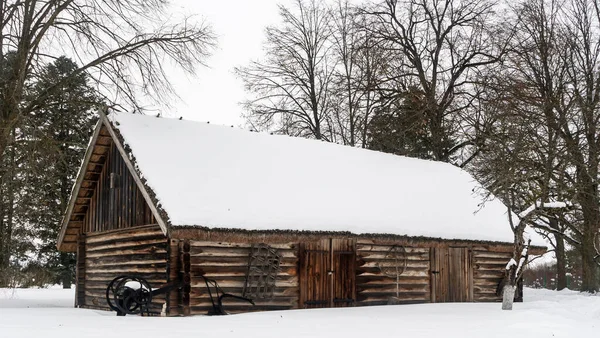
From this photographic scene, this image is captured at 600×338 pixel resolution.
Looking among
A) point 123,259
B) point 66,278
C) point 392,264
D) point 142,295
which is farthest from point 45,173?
point 66,278

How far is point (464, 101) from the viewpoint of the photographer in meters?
33.2

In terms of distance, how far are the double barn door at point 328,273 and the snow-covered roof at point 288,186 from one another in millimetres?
854

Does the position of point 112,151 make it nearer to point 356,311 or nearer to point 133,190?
point 133,190

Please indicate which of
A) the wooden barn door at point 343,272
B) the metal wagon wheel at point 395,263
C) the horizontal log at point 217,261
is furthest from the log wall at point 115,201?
the metal wagon wheel at point 395,263

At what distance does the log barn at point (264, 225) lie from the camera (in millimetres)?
16125

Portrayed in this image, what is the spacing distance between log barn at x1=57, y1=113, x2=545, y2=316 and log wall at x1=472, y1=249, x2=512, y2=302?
0.05 meters

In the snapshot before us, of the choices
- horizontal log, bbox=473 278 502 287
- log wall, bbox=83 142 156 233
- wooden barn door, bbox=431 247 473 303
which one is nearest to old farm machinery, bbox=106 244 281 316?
log wall, bbox=83 142 156 233

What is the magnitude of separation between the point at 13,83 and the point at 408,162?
14.1m

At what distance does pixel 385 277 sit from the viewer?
19.6m

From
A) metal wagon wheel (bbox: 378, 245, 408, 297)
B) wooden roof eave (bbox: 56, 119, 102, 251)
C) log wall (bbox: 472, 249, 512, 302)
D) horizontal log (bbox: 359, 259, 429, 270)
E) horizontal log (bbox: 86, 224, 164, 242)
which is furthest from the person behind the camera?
log wall (bbox: 472, 249, 512, 302)

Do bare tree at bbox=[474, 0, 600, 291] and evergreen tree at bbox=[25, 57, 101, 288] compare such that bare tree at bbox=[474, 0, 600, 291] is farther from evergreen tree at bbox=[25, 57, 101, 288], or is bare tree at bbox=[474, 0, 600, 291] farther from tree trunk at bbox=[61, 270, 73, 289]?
tree trunk at bbox=[61, 270, 73, 289]

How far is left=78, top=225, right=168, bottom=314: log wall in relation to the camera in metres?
16.8

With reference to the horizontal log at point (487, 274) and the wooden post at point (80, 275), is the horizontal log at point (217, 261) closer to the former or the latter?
the wooden post at point (80, 275)

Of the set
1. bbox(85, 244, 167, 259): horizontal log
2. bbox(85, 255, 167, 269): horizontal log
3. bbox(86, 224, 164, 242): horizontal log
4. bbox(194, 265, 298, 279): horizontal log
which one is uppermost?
bbox(86, 224, 164, 242): horizontal log
